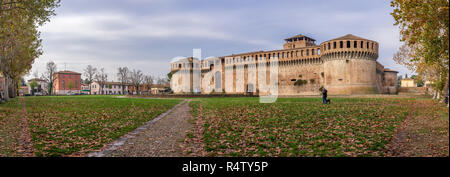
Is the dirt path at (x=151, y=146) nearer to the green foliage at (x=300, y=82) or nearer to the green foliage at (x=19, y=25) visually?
the green foliage at (x=19, y=25)

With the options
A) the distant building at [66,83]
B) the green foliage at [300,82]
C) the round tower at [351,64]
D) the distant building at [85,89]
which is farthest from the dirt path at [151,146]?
the distant building at [85,89]

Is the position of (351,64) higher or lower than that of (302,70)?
higher

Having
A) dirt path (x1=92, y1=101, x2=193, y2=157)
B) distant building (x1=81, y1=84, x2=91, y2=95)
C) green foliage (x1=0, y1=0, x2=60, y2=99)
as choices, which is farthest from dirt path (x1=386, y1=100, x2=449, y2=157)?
distant building (x1=81, y1=84, x2=91, y2=95)

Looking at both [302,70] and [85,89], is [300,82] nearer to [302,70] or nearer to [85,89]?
[302,70]

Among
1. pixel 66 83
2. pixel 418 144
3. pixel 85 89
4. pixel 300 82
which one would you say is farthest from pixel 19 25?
pixel 85 89

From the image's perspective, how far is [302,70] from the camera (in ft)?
208

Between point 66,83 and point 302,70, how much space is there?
102446mm

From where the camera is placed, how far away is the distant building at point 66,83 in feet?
360

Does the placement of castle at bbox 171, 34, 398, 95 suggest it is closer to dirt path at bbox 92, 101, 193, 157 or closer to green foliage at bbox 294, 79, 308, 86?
green foliage at bbox 294, 79, 308, 86

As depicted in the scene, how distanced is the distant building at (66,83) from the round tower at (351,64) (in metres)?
106

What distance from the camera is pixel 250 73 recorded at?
72.2 meters

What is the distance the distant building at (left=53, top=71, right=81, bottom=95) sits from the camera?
10988 centimetres
